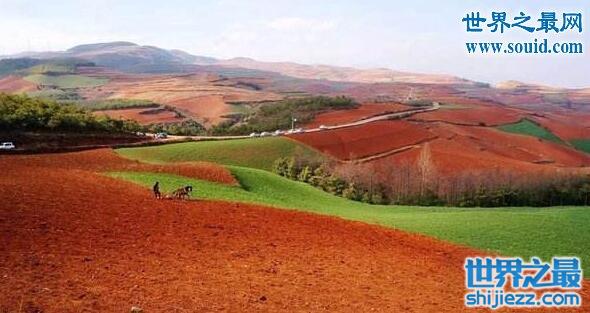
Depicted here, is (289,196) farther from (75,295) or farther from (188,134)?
(188,134)

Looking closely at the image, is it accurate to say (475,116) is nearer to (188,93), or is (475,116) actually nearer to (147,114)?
→ (147,114)

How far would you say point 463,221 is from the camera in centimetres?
2755

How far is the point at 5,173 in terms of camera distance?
25312 millimetres

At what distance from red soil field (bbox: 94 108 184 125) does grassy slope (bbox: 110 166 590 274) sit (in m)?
55.2

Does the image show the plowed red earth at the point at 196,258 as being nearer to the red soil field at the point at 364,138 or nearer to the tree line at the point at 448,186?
the tree line at the point at 448,186

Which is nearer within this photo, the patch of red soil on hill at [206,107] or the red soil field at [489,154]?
the red soil field at [489,154]

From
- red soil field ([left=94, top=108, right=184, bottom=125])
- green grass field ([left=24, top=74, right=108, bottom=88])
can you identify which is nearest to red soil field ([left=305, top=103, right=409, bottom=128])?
red soil field ([left=94, top=108, right=184, bottom=125])

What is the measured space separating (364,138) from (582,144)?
3874 centimetres

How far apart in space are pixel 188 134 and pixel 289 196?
1423 inches

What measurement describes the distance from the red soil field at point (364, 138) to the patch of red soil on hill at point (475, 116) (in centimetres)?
1145

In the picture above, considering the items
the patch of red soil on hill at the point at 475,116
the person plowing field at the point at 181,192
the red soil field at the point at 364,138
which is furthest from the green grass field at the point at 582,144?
the person plowing field at the point at 181,192

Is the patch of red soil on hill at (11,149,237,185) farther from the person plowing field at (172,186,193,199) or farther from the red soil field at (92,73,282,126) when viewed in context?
the red soil field at (92,73,282,126)

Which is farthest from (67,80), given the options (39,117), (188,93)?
(39,117)

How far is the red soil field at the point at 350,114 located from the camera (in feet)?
245
